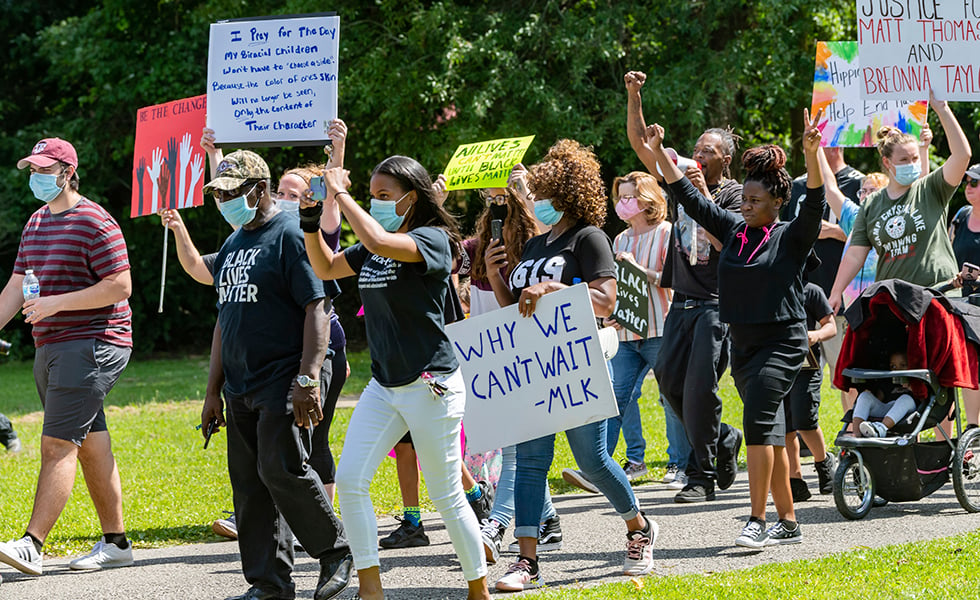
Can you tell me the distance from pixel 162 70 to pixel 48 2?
5.52 meters

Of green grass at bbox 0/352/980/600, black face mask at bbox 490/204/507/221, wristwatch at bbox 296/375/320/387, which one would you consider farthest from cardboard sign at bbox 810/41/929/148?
wristwatch at bbox 296/375/320/387

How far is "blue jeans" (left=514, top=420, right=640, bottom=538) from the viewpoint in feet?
→ 18.2

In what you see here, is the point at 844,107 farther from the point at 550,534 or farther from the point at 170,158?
the point at 170,158

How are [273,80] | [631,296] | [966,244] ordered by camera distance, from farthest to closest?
[966,244] → [631,296] → [273,80]

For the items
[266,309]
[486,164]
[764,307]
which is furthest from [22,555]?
[764,307]

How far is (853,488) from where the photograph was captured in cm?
697

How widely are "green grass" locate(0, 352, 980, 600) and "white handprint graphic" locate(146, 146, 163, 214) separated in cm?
203

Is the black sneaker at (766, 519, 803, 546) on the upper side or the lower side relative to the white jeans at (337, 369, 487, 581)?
lower

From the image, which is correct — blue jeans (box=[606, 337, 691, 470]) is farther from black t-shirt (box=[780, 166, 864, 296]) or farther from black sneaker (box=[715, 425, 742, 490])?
black t-shirt (box=[780, 166, 864, 296])

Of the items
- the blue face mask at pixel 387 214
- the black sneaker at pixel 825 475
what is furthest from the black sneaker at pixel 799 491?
the blue face mask at pixel 387 214

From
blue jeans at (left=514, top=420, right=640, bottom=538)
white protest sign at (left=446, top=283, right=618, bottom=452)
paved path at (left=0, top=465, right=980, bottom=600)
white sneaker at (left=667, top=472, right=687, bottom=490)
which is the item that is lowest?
paved path at (left=0, top=465, right=980, bottom=600)

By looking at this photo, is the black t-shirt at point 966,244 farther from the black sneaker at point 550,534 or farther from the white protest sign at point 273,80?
the white protest sign at point 273,80

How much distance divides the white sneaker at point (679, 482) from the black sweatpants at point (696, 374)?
0.38 m

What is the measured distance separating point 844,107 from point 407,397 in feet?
17.7
